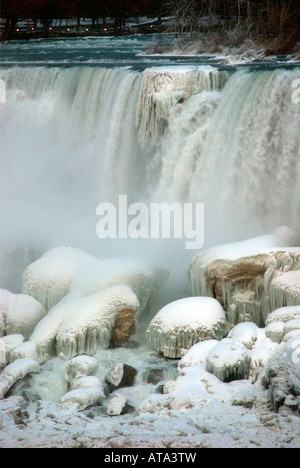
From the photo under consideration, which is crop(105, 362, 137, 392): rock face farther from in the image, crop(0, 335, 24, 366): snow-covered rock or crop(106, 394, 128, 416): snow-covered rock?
crop(0, 335, 24, 366): snow-covered rock

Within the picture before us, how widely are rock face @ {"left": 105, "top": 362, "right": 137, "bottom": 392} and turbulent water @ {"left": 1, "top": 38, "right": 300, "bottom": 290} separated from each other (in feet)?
11.5

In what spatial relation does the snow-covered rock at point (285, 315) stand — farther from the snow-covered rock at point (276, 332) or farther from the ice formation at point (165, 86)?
the ice formation at point (165, 86)

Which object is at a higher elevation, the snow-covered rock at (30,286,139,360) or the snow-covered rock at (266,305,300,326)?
the snow-covered rock at (266,305,300,326)

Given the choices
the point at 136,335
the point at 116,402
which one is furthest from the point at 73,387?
the point at 136,335

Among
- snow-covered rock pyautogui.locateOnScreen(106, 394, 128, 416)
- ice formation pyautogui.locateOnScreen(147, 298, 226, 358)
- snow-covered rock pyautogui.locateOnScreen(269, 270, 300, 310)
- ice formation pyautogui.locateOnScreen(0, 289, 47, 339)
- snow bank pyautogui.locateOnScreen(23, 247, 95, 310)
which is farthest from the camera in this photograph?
snow bank pyautogui.locateOnScreen(23, 247, 95, 310)

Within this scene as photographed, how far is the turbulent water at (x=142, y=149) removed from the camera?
12250 mm

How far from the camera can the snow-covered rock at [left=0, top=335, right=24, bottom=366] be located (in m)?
9.73

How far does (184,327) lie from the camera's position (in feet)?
30.9

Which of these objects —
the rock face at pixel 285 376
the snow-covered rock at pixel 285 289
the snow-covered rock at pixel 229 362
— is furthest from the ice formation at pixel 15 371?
the snow-covered rock at pixel 285 289

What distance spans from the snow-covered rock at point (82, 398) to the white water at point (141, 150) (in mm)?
3822

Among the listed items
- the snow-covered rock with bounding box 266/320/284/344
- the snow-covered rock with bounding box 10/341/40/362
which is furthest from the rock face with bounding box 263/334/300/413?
the snow-covered rock with bounding box 10/341/40/362

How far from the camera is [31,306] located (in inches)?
417
